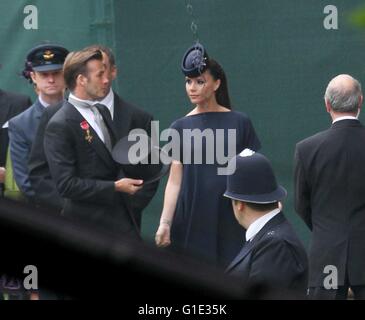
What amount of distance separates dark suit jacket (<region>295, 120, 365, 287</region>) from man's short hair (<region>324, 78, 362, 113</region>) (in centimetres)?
8

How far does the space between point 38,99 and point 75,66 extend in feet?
1.38

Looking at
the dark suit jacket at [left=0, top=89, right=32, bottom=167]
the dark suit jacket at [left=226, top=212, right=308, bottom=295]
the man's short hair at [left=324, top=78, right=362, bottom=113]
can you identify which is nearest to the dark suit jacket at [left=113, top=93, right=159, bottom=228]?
the dark suit jacket at [left=0, top=89, right=32, bottom=167]

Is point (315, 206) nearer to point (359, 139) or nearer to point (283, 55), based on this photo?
point (359, 139)

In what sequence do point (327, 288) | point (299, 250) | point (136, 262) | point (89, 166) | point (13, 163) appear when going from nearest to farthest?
point (136, 262) → point (299, 250) → point (327, 288) → point (89, 166) → point (13, 163)

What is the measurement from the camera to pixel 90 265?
1285 millimetres

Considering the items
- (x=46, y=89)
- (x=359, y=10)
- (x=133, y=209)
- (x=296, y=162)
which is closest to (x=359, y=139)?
(x=296, y=162)

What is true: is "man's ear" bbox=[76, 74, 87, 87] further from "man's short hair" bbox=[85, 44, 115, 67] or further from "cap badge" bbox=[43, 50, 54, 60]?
"cap badge" bbox=[43, 50, 54, 60]

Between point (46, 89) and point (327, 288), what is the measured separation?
190cm

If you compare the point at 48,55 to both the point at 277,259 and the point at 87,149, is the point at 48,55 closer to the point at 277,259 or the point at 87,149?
the point at 87,149

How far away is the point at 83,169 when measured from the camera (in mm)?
6027

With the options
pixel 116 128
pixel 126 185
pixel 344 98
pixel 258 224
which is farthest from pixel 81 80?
pixel 258 224

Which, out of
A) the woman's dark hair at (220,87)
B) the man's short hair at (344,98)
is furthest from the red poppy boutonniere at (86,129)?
the man's short hair at (344,98)

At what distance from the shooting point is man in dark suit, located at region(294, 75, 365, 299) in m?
5.70

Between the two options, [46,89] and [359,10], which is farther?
[46,89]
